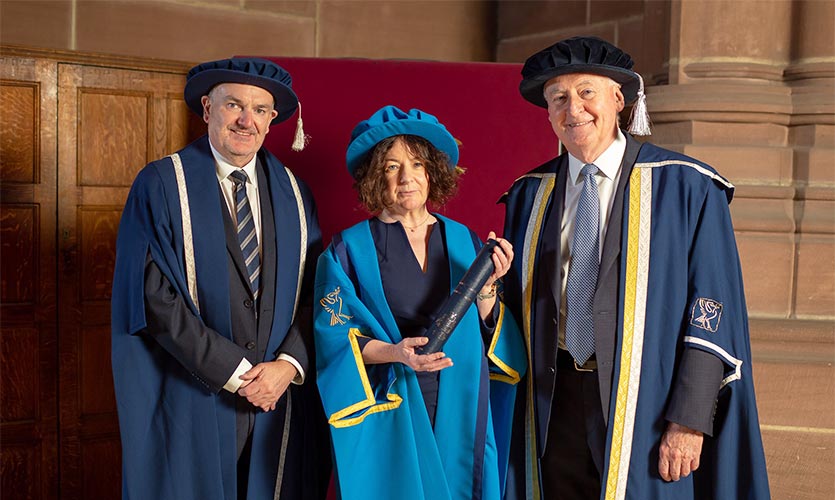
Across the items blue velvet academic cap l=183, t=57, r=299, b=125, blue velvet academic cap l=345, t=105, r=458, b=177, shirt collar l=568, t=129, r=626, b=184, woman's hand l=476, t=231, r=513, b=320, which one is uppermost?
blue velvet academic cap l=183, t=57, r=299, b=125

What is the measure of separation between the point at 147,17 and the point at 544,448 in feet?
9.83

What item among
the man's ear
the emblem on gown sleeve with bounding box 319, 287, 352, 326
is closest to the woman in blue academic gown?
the emblem on gown sleeve with bounding box 319, 287, 352, 326

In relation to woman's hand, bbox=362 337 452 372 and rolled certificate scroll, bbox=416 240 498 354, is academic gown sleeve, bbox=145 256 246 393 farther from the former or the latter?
rolled certificate scroll, bbox=416 240 498 354

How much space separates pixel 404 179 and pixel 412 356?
19.8 inches

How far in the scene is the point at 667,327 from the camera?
2.10 metres

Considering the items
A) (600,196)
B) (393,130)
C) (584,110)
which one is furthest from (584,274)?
(393,130)

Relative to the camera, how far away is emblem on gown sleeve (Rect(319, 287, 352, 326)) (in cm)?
225

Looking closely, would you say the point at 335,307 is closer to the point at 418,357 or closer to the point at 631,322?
the point at 418,357

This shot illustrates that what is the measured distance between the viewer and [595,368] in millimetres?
2154

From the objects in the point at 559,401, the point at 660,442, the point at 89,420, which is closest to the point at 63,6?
the point at 89,420

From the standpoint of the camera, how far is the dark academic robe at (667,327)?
208 centimetres

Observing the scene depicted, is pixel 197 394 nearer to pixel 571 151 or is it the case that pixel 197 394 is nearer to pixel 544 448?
pixel 544 448

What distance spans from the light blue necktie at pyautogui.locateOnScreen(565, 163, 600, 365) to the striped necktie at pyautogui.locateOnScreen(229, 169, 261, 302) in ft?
2.94

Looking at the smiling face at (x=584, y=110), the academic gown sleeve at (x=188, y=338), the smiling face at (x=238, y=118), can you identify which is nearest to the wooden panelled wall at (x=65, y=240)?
the smiling face at (x=238, y=118)
